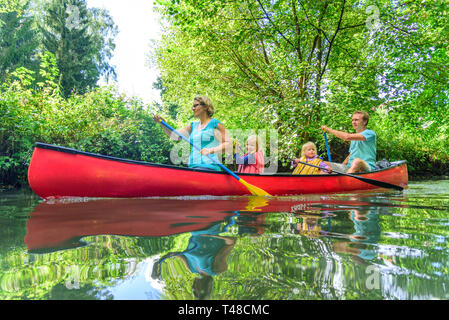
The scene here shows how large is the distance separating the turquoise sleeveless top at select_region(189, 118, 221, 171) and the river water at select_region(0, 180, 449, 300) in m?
2.09

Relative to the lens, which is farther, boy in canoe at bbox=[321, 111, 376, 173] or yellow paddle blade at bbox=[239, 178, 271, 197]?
boy in canoe at bbox=[321, 111, 376, 173]

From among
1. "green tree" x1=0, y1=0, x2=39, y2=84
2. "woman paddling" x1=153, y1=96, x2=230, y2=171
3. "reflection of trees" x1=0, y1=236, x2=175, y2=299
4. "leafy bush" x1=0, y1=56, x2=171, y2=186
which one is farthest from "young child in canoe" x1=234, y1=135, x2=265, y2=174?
"green tree" x1=0, y1=0, x2=39, y2=84

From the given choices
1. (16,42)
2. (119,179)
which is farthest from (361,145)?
(16,42)

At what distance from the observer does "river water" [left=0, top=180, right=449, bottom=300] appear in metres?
0.95

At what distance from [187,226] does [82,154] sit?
2208 millimetres

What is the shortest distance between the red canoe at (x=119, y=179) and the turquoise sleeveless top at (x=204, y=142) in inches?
13.2

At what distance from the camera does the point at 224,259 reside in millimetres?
1265

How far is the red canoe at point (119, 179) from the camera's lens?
344 centimetres

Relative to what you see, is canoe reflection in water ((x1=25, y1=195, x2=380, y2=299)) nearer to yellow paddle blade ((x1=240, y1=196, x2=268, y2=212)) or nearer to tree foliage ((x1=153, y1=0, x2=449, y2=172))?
yellow paddle blade ((x1=240, y1=196, x2=268, y2=212))

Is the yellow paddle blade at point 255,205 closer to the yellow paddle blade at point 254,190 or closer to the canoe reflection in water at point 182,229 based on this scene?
the yellow paddle blade at point 254,190

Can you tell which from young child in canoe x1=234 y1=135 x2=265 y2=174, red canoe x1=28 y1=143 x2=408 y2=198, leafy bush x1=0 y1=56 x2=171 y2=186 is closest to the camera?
red canoe x1=28 y1=143 x2=408 y2=198

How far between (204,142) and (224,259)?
300 cm

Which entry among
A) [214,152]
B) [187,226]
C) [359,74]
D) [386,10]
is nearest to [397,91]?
[359,74]

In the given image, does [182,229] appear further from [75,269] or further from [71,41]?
[71,41]
